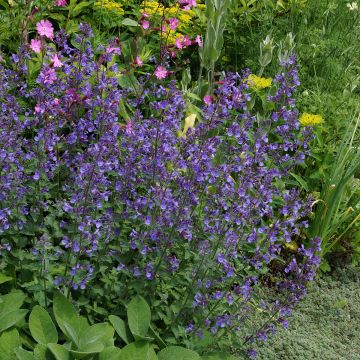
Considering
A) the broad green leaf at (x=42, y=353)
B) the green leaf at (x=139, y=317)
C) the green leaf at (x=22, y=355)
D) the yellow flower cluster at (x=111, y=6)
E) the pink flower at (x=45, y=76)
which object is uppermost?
the yellow flower cluster at (x=111, y=6)

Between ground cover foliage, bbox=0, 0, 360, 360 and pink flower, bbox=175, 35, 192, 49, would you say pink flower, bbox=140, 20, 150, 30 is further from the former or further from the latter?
ground cover foliage, bbox=0, 0, 360, 360

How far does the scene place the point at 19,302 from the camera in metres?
2.57

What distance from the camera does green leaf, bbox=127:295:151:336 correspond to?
2557 millimetres

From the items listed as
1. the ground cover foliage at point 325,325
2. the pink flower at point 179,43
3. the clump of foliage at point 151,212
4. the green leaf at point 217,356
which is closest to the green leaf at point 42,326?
the clump of foliage at point 151,212

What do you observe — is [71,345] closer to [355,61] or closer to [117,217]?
[117,217]

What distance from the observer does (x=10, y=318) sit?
248 centimetres

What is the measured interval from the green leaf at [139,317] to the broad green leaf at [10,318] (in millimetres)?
404

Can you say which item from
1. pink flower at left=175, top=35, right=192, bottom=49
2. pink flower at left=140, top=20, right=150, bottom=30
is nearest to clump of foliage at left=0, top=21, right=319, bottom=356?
pink flower at left=140, top=20, right=150, bottom=30

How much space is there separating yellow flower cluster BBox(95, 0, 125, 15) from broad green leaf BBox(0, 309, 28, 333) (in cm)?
221

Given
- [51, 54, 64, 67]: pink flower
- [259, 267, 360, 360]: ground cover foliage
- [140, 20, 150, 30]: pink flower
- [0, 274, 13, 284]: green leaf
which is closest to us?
[0, 274, 13, 284]: green leaf

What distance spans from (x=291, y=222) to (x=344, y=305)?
1.41 metres

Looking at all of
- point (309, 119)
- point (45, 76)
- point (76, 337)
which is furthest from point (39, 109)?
point (309, 119)

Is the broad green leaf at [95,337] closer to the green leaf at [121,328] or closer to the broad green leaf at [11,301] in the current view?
the green leaf at [121,328]

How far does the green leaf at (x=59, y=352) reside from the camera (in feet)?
7.60
